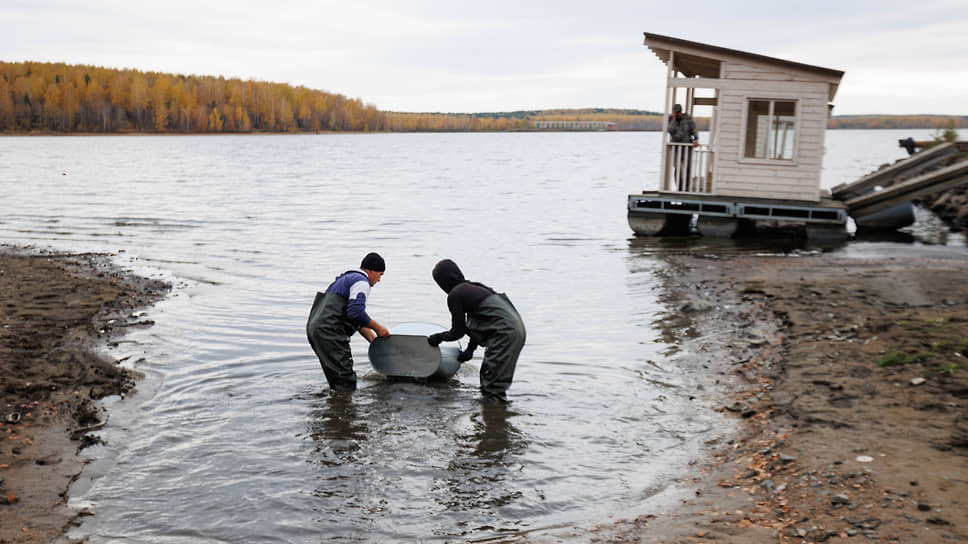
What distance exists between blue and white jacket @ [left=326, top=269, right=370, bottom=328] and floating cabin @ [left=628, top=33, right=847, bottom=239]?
1412 centimetres

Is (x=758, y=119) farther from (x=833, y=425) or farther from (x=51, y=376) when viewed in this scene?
(x=51, y=376)

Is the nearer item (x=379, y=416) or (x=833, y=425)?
(x=833, y=425)

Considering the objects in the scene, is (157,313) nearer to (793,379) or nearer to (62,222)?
(793,379)

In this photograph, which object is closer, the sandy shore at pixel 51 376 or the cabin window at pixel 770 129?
the sandy shore at pixel 51 376

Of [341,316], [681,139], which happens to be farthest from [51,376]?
[681,139]

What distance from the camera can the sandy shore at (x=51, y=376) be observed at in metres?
5.71

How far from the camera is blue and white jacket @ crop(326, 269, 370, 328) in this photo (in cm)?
784

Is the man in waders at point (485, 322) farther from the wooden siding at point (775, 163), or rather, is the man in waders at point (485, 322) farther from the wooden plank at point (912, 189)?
the wooden plank at point (912, 189)

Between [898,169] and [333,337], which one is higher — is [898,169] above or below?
above

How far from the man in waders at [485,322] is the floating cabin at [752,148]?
45.0 ft

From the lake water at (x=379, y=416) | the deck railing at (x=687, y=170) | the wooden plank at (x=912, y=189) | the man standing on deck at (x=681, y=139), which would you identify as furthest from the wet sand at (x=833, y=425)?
the deck railing at (x=687, y=170)

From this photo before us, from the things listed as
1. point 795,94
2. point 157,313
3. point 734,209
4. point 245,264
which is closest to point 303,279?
point 245,264

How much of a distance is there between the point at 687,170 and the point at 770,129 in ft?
7.61

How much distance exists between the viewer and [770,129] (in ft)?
65.4
